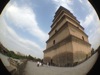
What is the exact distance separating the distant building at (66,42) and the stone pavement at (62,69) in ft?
0.35

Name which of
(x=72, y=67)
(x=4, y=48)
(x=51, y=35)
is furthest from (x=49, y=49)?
(x=4, y=48)

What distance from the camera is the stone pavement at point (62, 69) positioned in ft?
13.4

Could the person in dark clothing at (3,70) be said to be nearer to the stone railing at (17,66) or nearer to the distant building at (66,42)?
the stone railing at (17,66)

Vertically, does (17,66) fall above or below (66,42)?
below

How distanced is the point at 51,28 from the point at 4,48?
88 cm

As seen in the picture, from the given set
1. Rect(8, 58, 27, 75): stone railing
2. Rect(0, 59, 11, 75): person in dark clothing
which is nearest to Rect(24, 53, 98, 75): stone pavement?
Rect(8, 58, 27, 75): stone railing

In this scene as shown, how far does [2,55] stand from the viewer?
416 cm

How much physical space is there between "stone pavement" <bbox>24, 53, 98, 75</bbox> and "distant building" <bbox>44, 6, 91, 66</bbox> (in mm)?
107

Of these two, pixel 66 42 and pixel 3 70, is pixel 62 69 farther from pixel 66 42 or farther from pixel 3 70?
pixel 3 70

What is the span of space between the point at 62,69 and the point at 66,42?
19.4 inches

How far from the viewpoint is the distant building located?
3895mm

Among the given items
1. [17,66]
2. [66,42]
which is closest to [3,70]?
[17,66]

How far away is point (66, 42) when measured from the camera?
13.0 ft

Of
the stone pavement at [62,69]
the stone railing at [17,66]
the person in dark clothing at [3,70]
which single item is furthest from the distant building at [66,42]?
the person in dark clothing at [3,70]
